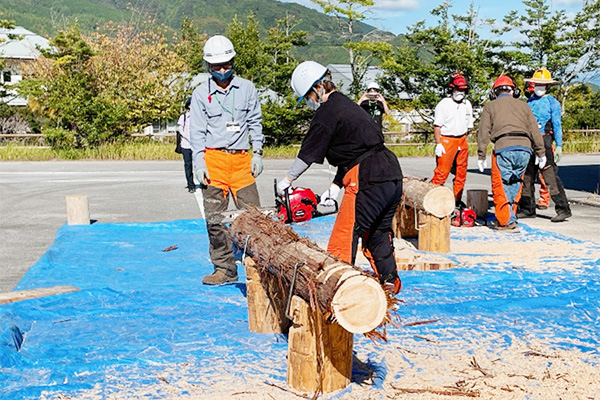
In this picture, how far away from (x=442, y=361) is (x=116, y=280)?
3529 mm

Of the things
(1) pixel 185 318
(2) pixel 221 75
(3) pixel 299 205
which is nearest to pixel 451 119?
(3) pixel 299 205

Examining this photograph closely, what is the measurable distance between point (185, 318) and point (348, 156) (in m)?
1.75

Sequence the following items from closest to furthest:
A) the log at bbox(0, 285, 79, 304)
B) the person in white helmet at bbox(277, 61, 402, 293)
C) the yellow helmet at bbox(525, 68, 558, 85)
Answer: the person in white helmet at bbox(277, 61, 402, 293) < the log at bbox(0, 285, 79, 304) < the yellow helmet at bbox(525, 68, 558, 85)

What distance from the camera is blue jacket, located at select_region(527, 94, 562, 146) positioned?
11.1 meters

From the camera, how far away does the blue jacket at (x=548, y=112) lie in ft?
36.4

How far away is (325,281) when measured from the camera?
390 centimetres

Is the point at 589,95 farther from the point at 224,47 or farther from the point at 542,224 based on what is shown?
the point at 224,47

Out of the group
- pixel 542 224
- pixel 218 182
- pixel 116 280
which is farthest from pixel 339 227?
pixel 542 224

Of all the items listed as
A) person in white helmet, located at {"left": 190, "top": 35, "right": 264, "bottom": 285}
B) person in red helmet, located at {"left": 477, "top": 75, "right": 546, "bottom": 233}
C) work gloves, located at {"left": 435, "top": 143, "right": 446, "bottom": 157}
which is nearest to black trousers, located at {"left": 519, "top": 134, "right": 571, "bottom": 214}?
person in red helmet, located at {"left": 477, "top": 75, "right": 546, "bottom": 233}

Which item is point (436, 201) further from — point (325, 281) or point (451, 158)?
point (325, 281)

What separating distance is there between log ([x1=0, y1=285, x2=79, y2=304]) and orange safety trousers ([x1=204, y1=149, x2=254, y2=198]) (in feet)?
5.09

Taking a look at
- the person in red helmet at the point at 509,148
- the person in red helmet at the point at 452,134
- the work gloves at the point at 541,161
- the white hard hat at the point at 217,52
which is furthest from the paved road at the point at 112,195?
the white hard hat at the point at 217,52

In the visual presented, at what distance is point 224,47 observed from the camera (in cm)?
668

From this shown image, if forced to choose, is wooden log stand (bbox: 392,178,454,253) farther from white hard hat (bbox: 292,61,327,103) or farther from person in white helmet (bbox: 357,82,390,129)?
white hard hat (bbox: 292,61,327,103)
